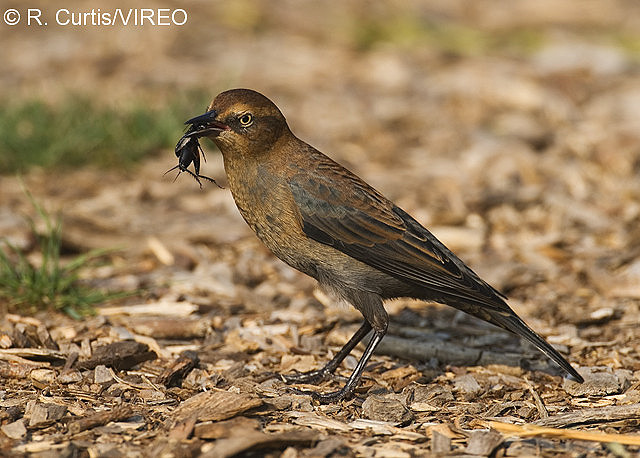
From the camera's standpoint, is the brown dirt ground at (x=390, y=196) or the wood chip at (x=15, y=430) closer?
the wood chip at (x=15, y=430)

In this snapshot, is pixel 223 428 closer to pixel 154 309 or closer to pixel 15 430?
pixel 15 430

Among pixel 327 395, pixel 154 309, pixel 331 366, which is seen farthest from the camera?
pixel 154 309

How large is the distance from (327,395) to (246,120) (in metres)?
1.64

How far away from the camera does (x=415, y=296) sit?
5.11 metres

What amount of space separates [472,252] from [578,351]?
1688 mm

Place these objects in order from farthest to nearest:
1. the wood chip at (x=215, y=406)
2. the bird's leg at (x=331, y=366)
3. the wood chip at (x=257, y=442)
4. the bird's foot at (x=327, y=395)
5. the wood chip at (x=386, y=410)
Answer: the bird's leg at (x=331, y=366) < the bird's foot at (x=327, y=395) < the wood chip at (x=386, y=410) < the wood chip at (x=215, y=406) < the wood chip at (x=257, y=442)

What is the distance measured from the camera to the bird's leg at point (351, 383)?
15.1ft

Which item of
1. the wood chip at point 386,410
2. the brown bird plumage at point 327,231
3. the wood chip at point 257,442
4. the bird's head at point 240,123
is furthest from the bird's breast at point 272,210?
the wood chip at point 257,442

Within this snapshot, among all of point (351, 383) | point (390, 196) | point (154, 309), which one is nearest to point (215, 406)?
point (351, 383)

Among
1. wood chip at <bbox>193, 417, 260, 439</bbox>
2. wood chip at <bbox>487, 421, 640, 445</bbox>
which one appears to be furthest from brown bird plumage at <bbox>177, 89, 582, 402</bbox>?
wood chip at <bbox>193, 417, 260, 439</bbox>

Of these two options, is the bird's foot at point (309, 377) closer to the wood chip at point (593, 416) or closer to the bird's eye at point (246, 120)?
the wood chip at point (593, 416)

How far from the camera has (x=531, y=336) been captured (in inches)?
192

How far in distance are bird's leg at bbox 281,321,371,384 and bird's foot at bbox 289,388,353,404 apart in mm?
252

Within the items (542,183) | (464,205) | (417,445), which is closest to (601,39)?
(542,183)
